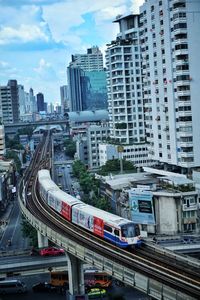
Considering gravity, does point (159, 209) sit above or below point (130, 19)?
below

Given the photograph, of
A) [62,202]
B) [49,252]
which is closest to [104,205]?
[62,202]

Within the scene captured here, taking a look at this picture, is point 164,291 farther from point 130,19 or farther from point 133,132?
point 130,19

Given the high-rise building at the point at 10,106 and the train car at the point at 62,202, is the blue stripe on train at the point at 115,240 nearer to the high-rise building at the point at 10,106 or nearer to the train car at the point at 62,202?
the train car at the point at 62,202

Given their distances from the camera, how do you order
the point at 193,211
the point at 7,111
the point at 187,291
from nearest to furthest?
the point at 187,291, the point at 193,211, the point at 7,111

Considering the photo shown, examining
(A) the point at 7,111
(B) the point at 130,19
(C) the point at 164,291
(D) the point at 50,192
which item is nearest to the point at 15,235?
(D) the point at 50,192

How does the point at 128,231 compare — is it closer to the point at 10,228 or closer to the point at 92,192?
the point at 10,228

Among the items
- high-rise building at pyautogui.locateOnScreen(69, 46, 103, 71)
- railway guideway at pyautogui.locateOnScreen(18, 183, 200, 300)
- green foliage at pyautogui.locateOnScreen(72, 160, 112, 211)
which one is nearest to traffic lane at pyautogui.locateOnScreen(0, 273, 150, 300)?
railway guideway at pyautogui.locateOnScreen(18, 183, 200, 300)

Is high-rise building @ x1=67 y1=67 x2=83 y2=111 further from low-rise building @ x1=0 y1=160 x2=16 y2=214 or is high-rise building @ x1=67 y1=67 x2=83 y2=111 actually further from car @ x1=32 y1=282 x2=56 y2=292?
car @ x1=32 y1=282 x2=56 y2=292
